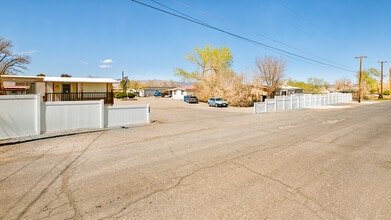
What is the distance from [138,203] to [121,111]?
362 inches

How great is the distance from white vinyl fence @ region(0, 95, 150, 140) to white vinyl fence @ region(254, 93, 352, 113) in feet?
48.7

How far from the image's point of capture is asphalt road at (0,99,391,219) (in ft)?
11.5

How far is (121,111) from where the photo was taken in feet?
40.2

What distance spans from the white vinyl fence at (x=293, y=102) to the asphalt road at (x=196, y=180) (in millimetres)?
15536

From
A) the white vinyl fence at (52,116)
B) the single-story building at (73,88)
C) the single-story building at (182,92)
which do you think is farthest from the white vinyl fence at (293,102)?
the single-story building at (182,92)

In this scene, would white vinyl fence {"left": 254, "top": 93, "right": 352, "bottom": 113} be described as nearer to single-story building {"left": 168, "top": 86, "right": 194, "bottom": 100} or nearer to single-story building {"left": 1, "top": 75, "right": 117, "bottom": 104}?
single-story building {"left": 1, "top": 75, "right": 117, "bottom": 104}

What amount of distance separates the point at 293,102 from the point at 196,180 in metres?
27.3

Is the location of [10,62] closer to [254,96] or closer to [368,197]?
[254,96]

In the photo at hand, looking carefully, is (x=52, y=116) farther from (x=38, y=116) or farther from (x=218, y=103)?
(x=218, y=103)

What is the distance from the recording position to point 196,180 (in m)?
4.74

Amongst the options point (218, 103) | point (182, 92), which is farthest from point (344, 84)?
point (218, 103)

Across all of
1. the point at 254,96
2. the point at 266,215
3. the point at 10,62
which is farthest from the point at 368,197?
the point at 10,62

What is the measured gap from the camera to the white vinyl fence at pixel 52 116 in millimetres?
8586

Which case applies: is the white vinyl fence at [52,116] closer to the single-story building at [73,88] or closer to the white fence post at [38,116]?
the white fence post at [38,116]
